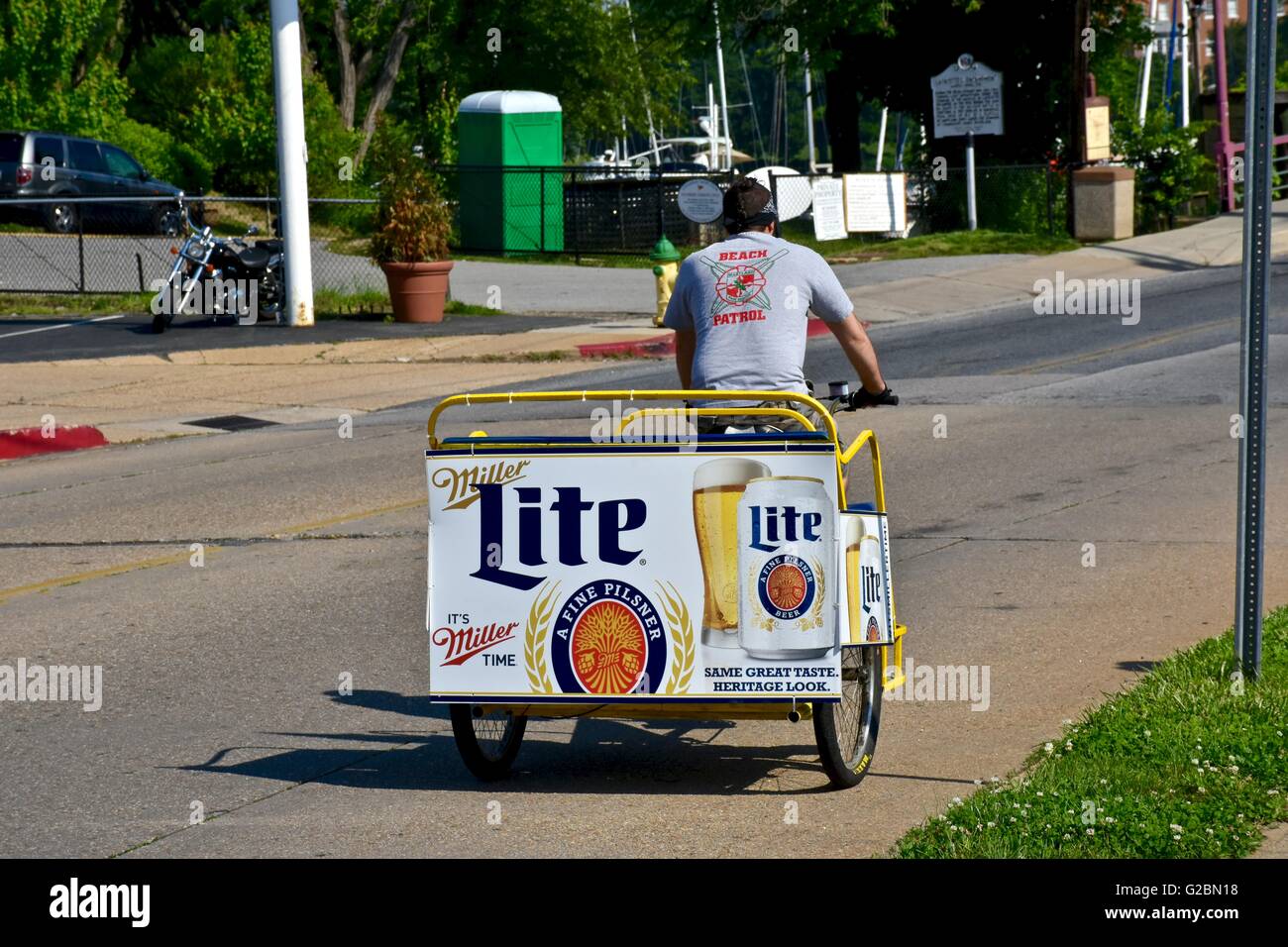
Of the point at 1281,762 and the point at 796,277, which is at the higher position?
the point at 796,277

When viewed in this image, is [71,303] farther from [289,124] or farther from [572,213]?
[572,213]

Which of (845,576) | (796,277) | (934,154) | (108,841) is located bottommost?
(108,841)

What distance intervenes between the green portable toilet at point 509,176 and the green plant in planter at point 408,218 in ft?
32.0

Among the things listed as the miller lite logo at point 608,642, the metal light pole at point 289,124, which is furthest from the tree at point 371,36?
the miller lite logo at point 608,642

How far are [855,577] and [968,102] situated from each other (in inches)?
1165

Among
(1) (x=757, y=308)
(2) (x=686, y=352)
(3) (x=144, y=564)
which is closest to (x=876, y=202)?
(3) (x=144, y=564)

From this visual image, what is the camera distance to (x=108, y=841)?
5703 mm

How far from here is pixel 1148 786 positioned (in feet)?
18.6

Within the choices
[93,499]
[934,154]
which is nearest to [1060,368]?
[93,499]

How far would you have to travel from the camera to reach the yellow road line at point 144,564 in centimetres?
980

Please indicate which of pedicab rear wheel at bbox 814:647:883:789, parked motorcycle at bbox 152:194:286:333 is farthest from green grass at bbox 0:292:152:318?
pedicab rear wheel at bbox 814:647:883:789

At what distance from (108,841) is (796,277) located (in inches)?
123

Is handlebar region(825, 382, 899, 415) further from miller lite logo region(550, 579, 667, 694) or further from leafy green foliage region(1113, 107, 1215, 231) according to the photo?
leafy green foliage region(1113, 107, 1215, 231)
